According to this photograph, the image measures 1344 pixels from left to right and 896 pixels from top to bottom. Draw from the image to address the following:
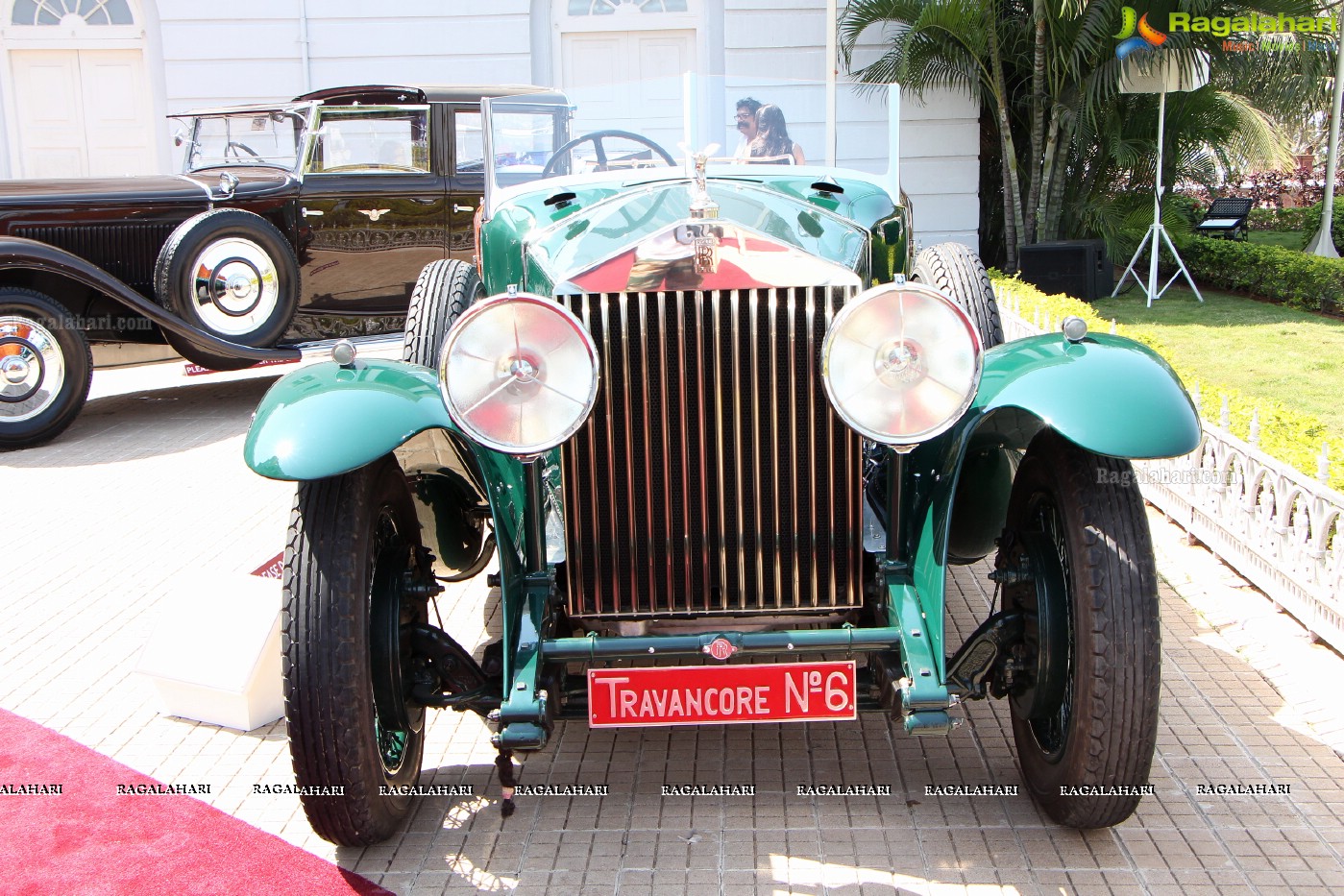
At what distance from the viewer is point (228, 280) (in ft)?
24.7

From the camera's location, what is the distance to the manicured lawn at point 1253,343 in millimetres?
7395

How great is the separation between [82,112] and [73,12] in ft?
3.20

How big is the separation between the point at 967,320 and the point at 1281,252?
32.9 feet

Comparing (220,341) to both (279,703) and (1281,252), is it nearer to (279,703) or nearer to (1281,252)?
(279,703)

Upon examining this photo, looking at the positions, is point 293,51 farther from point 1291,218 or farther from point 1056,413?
point 1291,218

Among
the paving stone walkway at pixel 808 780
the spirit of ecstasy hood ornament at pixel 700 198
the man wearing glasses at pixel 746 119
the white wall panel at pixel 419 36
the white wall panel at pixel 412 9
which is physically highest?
the white wall panel at pixel 412 9

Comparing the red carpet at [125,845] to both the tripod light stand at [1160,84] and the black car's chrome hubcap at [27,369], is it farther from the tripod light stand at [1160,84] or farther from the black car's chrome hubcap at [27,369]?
the tripod light stand at [1160,84]

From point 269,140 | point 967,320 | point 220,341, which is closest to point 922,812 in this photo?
point 967,320

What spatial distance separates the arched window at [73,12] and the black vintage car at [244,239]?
473 centimetres

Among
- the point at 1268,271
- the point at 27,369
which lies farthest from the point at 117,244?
the point at 1268,271

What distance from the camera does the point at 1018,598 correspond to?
9.81 feet

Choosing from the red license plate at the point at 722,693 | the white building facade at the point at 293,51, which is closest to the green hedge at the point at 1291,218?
the white building facade at the point at 293,51

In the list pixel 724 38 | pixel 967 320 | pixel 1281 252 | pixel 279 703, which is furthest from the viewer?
pixel 724 38

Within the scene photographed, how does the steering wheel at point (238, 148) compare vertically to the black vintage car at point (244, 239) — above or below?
above
